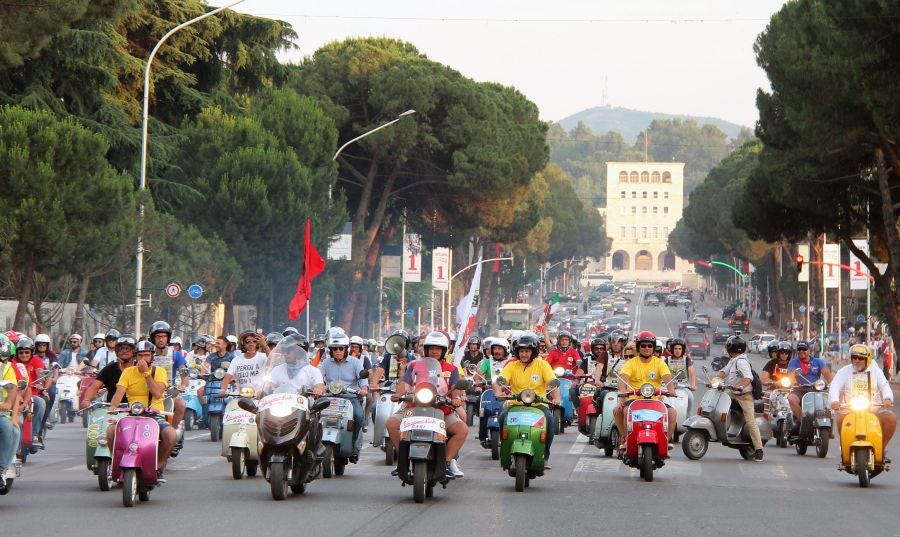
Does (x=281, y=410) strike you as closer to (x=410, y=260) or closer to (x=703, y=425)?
(x=703, y=425)

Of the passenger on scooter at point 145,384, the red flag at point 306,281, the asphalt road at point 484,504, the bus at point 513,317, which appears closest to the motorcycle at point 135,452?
the asphalt road at point 484,504

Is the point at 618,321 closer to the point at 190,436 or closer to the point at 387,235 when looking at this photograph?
the point at 387,235

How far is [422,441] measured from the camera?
1468 cm

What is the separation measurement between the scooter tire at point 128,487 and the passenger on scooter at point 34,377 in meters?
3.58

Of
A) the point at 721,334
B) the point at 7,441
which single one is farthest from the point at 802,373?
the point at 721,334

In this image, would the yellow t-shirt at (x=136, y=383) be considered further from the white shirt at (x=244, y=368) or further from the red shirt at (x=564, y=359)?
the red shirt at (x=564, y=359)

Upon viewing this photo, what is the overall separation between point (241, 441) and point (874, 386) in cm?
684

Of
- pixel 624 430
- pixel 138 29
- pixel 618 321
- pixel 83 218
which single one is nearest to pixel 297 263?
pixel 138 29

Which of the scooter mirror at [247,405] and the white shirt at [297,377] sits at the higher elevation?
the white shirt at [297,377]

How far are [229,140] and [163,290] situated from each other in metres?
15.3

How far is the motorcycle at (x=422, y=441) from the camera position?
48.2 feet

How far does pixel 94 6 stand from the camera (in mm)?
30438

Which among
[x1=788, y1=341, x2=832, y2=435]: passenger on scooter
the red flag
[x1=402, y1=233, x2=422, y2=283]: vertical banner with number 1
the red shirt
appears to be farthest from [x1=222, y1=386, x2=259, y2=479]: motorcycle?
[x1=402, y1=233, x2=422, y2=283]: vertical banner with number 1

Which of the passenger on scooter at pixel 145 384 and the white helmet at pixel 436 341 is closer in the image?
the passenger on scooter at pixel 145 384
